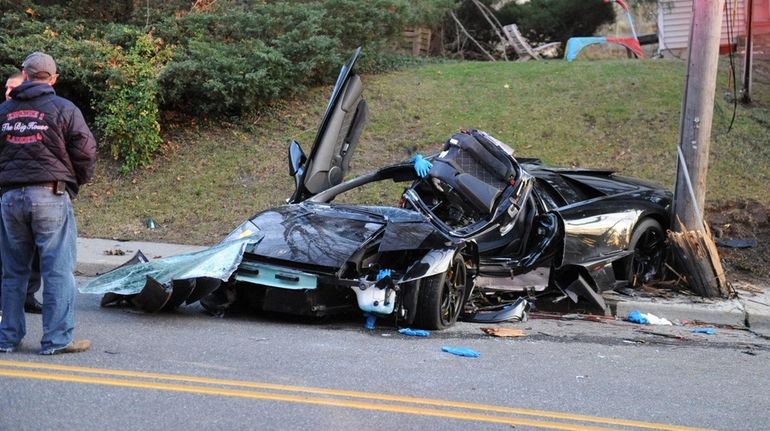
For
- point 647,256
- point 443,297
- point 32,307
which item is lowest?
point 32,307

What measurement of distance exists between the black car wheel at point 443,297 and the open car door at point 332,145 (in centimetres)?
176

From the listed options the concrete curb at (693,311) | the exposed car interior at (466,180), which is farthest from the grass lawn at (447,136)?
the exposed car interior at (466,180)

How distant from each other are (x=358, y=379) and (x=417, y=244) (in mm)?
1729

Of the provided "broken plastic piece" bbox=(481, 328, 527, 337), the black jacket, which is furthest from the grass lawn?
the black jacket

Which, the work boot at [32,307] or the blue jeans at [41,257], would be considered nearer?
the blue jeans at [41,257]

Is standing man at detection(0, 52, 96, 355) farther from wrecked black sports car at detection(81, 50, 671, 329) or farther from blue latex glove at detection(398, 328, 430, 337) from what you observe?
blue latex glove at detection(398, 328, 430, 337)

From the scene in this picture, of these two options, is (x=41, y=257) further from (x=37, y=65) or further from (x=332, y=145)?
(x=332, y=145)

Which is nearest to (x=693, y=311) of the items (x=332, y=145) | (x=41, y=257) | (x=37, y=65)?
(x=332, y=145)

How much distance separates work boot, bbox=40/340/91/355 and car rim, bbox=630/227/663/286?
568cm

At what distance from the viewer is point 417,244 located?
23.1 feet

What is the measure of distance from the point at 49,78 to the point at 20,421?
7.73ft

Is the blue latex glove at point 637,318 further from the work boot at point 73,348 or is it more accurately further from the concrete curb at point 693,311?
the work boot at point 73,348

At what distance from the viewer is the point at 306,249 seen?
7031 mm

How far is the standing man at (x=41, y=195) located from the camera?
18.7 feet
